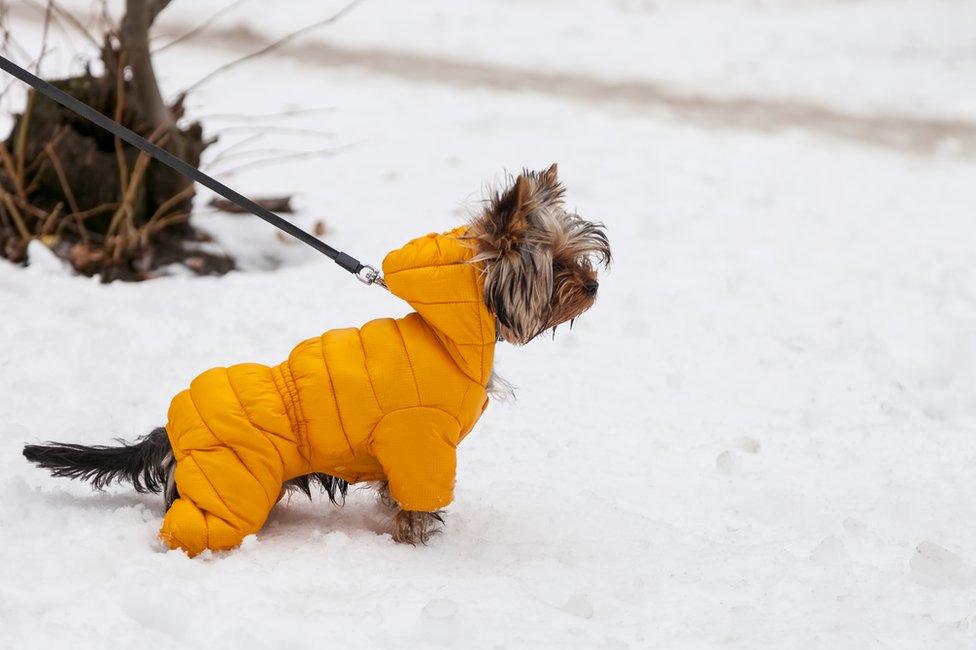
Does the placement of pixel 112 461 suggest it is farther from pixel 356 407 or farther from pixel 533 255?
pixel 533 255

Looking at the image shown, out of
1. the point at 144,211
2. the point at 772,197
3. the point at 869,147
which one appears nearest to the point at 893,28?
the point at 869,147

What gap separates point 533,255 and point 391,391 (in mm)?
579

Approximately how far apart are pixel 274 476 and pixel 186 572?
1.29ft

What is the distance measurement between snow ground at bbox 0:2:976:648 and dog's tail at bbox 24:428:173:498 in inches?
4.0

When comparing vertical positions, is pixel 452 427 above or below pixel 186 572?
above

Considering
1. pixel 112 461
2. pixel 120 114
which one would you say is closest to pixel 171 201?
pixel 120 114

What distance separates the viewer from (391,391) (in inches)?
115

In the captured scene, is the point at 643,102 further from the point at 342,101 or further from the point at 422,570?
the point at 422,570

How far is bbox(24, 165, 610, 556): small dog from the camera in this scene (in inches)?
112

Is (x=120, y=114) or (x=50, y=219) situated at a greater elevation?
(x=120, y=114)

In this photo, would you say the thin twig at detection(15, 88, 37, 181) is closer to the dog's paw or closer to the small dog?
the small dog

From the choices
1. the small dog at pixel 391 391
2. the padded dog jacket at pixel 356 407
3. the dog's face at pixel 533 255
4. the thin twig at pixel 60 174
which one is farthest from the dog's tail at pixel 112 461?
the thin twig at pixel 60 174

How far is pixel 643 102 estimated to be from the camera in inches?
364

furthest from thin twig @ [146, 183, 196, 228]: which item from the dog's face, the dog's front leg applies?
the dog's face
